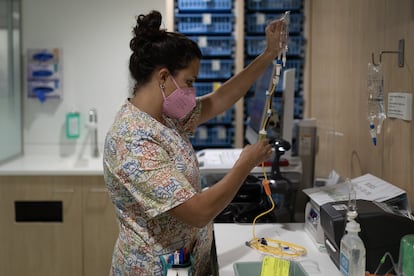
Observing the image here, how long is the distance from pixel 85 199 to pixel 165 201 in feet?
5.72

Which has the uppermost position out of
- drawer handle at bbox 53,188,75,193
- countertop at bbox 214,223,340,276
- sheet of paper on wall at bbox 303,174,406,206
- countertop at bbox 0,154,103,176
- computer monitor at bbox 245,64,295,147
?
computer monitor at bbox 245,64,295,147

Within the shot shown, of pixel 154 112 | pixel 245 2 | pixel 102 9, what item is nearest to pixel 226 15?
pixel 245 2

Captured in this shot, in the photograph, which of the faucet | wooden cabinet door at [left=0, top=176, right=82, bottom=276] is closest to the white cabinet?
wooden cabinet door at [left=0, top=176, right=82, bottom=276]

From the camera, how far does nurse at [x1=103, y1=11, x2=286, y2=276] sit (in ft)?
4.08

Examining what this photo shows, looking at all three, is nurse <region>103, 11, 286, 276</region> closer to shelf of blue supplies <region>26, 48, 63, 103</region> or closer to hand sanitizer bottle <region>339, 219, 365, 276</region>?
hand sanitizer bottle <region>339, 219, 365, 276</region>

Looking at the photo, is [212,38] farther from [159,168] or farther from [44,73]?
[159,168]

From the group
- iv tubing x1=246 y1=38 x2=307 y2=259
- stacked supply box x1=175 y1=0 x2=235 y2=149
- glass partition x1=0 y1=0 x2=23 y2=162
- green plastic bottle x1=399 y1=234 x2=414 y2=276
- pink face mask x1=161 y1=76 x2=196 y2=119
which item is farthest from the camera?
stacked supply box x1=175 y1=0 x2=235 y2=149

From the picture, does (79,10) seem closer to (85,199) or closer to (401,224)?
(85,199)

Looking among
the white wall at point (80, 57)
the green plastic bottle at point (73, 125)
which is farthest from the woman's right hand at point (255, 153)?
the green plastic bottle at point (73, 125)

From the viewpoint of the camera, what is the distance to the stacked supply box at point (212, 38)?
325cm

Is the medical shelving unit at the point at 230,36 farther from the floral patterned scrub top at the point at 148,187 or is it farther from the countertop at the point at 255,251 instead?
the floral patterned scrub top at the point at 148,187

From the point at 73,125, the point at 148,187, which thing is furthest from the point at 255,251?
the point at 73,125

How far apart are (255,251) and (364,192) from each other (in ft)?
1.40

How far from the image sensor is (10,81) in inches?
125
